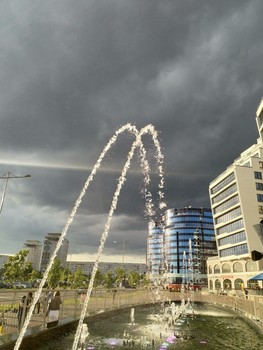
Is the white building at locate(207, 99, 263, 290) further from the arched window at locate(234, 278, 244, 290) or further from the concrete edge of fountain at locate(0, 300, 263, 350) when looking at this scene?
the concrete edge of fountain at locate(0, 300, 263, 350)

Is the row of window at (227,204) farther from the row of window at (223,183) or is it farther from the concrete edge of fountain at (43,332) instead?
the concrete edge of fountain at (43,332)

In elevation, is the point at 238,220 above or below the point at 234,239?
above

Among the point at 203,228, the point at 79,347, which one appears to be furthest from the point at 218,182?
the point at 79,347

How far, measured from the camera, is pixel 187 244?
124m

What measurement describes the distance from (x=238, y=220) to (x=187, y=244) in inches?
2574

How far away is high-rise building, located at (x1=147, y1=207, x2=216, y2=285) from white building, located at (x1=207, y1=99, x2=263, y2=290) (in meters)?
48.4

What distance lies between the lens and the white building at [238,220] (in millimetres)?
58250

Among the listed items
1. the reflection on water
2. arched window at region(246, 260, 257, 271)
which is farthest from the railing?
arched window at region(246, 260, 257, 271)

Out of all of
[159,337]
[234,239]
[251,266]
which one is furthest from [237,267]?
[159,337]

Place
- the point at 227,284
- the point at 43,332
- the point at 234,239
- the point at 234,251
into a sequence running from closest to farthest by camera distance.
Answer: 1. the point at 43,332
2. the point at 234,251
3. the point at 234,239
4. the point at 227,284

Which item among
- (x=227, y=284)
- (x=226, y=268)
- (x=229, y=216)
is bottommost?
(x=227, y=284)

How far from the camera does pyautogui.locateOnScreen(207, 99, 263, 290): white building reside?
5825 centimetres

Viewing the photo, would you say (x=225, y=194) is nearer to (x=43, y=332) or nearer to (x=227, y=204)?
(x=227, y=204)

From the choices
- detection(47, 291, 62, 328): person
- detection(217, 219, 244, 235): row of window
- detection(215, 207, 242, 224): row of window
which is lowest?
detection(47, 291, 62, 328): person
